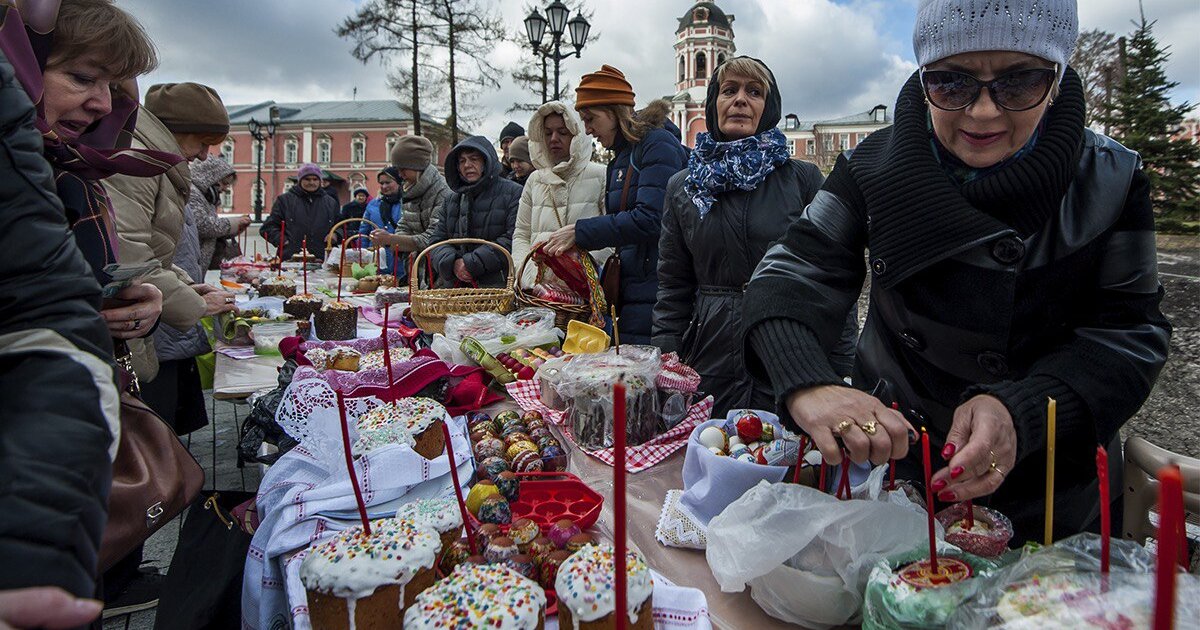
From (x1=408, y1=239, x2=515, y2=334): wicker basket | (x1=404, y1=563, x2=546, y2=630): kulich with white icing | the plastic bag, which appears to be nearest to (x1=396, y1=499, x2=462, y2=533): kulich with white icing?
(x1=404, y1=563, x2=546, y2=630): kulich with white icing

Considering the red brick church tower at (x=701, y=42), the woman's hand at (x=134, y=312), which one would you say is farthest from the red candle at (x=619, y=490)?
the red brick church tower at (x=701, y=42)

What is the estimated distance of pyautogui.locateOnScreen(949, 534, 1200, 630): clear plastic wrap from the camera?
2.33ft

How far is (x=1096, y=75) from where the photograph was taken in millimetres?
16328

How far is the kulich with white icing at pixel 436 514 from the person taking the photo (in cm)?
120

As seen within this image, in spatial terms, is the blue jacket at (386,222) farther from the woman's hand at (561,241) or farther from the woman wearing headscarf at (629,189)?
the woman's hand at (561,241)

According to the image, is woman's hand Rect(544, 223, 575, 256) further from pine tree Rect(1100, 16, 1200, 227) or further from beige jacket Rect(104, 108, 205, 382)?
pine tree Rect(1100, 16, 1200, 227)

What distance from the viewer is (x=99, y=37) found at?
1599 mm

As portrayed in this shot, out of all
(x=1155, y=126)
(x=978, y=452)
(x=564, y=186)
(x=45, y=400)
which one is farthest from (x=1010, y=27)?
(x=1155, y=126)

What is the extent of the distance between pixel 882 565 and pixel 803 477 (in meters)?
0.34

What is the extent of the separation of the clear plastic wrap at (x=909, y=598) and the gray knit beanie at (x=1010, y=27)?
0.86 m

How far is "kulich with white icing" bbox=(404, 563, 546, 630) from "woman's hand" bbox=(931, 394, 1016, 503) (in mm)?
627

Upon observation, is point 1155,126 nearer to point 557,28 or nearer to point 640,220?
point 557,28

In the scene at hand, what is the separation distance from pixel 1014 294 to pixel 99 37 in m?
2.11

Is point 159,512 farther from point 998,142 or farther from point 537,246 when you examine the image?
point 537,246
